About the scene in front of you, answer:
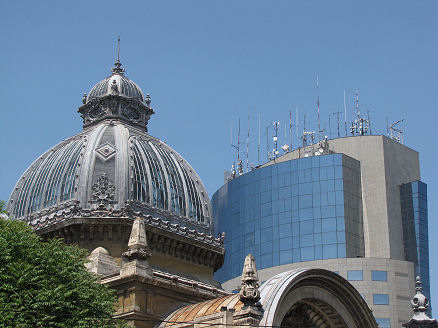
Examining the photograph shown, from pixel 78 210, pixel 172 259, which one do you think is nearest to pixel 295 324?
pixel 172 259

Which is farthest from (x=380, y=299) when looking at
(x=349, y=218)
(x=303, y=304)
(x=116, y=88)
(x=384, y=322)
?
(x=303, y=304)

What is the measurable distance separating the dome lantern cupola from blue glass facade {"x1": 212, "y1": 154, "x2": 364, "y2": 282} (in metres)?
63.7

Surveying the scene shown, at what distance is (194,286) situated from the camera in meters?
59.0

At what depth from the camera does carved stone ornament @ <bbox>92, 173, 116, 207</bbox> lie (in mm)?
62188

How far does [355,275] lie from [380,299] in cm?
499

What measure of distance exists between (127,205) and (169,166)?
7806 mm

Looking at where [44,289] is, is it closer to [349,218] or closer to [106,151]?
[106,151]

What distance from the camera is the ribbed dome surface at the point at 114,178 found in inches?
2494

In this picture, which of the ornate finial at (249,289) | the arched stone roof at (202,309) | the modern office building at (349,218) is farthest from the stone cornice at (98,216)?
the modern office building at (349,218)

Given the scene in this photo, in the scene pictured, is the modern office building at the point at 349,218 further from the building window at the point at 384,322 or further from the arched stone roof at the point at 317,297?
the arched stone roof at the point at 317,297

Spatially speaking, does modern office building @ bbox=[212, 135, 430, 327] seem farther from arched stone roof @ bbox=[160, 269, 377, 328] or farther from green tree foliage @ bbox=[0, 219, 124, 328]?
green tree foliage @ bbox=[0, 219, 124, 328]

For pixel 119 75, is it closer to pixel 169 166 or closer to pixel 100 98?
pixel 100 98

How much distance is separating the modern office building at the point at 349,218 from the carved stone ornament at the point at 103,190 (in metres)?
71.4

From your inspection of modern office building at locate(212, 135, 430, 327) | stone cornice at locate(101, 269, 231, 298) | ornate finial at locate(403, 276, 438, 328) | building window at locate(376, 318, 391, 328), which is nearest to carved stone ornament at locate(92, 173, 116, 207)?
stone cornice at locate(101, 269, 231, 298)
